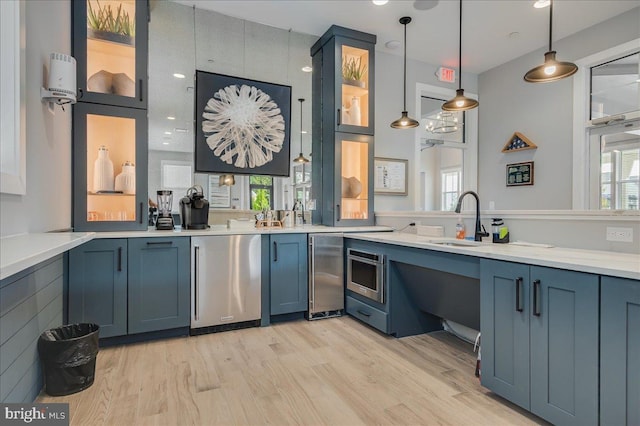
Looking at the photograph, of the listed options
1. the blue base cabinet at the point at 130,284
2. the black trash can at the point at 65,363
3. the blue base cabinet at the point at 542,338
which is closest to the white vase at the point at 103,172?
the blue base cabinet at the point at 130,284

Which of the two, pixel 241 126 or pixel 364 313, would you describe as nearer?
pixel 364 313

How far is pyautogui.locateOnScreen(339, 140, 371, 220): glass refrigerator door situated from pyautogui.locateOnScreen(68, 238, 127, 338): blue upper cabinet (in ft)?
7.74

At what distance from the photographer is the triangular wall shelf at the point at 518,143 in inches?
178

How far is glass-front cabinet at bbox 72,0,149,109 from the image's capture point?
289cm

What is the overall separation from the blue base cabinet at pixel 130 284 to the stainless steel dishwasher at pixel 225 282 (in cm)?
9

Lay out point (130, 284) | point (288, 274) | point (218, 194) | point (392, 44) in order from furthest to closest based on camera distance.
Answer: point (392, 44) → point (218, 194) → point (288, 274) → point (130, 284)

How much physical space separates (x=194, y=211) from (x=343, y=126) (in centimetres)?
190

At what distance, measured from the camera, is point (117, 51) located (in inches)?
119

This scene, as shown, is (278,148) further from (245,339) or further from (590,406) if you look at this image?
(590,406)

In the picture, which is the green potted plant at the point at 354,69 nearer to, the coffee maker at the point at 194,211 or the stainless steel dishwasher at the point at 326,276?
the stainless steel dishwasher at the point at 326,276

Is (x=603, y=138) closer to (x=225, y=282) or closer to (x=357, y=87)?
(x=357, y=87)

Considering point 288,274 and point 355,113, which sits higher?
point 355,113

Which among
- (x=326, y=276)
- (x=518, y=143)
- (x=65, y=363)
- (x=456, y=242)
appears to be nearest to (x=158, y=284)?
(x=65, y=363)

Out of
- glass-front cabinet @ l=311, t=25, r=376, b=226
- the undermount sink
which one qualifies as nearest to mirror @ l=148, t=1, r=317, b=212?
glass-front cabinet @ l=311, t=25, r=376, b=226
